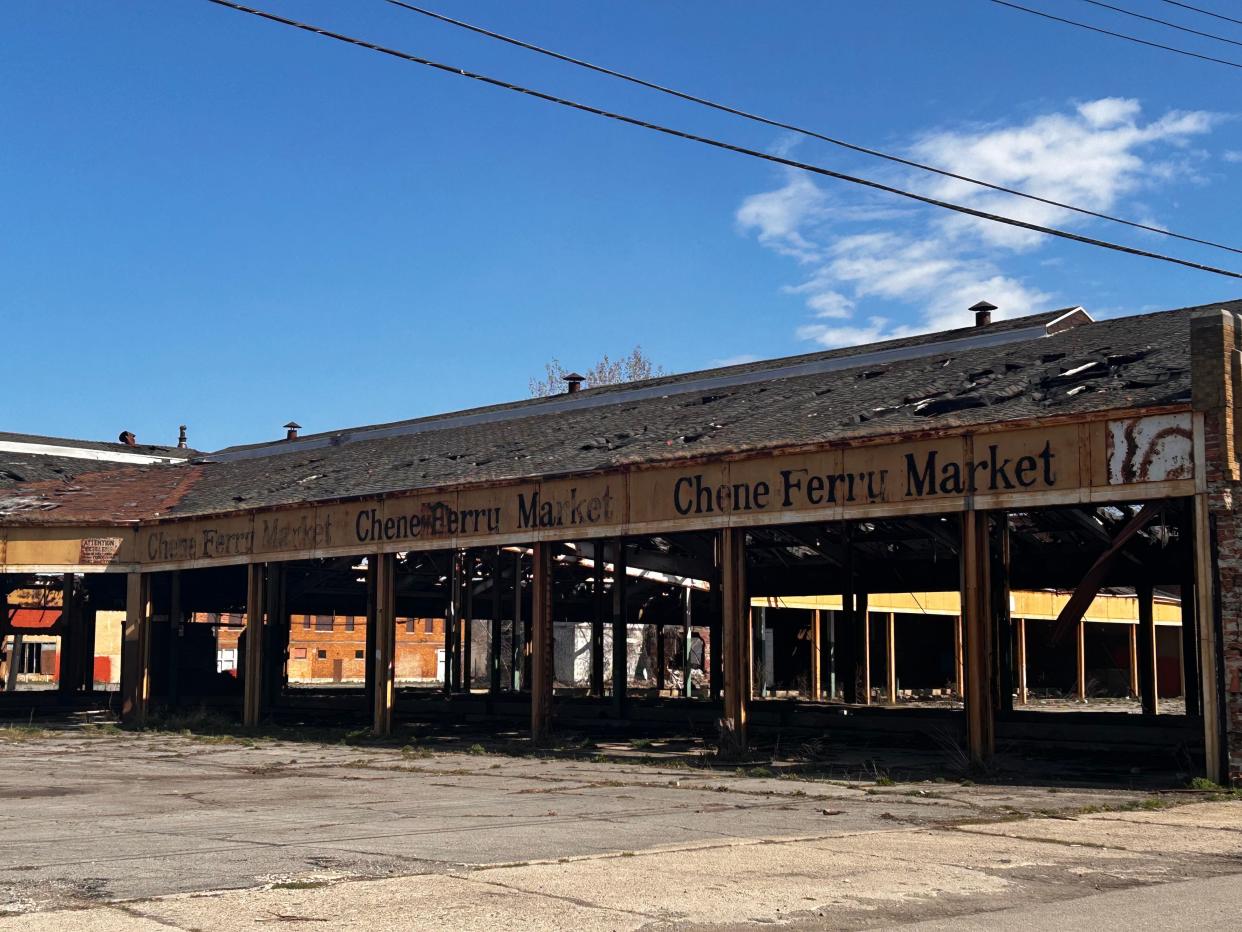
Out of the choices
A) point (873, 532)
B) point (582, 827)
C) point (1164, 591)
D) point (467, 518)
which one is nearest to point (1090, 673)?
point (1164, 591)

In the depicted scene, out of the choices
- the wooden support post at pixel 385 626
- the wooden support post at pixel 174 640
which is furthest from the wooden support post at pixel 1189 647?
the wooden support post at pixel 174 640

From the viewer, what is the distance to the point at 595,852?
11.2 meters

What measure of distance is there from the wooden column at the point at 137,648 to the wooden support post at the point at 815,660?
23.8m

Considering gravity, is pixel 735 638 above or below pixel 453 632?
above

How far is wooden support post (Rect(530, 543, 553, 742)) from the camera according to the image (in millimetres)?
24375

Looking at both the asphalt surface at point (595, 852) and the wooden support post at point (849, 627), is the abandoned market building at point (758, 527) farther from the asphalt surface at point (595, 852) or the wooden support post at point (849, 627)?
the asphalt surface at point (595, 852)

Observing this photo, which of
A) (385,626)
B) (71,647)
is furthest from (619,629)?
(71,647)

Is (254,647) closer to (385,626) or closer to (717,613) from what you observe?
(385,626)

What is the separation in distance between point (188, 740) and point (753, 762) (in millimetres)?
12577

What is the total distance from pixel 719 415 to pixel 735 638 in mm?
6936

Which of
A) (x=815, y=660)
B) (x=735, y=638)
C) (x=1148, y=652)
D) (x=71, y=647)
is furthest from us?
(x=815, y=660)

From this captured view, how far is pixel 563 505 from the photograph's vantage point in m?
24.2

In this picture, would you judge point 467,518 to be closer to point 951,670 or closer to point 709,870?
point 709,870

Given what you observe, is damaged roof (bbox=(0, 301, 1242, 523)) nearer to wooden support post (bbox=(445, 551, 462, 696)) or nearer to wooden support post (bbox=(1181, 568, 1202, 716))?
wooden support post (bbox=(445, 551, 462, 696))
